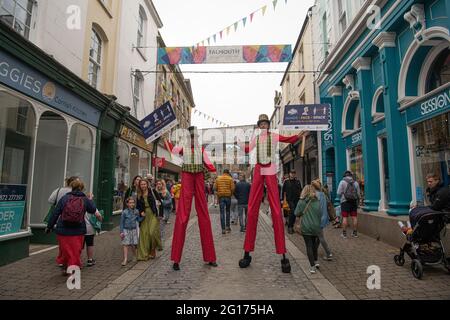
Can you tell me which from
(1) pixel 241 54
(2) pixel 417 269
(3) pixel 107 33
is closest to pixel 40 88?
(3) pixel 107 33

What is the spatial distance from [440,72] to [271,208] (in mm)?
5243

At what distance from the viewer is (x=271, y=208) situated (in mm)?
4809

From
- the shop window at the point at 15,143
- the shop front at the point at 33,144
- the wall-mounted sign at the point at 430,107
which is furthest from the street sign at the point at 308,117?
the shop window at the point at 15,143

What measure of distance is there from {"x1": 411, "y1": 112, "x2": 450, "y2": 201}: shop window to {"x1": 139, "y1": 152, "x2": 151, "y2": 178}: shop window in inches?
409

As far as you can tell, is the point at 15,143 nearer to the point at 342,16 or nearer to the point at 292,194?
the point at 292,194

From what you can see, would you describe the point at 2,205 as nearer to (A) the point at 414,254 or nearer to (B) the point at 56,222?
(B) the point at 56,222

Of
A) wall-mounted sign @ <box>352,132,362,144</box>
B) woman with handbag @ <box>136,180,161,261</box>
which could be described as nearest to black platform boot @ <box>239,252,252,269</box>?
woman with handbag @ <box>136,180,161,261</box>

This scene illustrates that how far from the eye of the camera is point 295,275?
4.59m

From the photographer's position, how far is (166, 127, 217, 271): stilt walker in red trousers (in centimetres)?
488

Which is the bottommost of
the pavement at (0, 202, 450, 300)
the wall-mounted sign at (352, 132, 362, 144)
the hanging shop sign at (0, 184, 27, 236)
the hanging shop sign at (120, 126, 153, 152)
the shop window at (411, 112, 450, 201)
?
the pavement at (0, 202, 450, 300)

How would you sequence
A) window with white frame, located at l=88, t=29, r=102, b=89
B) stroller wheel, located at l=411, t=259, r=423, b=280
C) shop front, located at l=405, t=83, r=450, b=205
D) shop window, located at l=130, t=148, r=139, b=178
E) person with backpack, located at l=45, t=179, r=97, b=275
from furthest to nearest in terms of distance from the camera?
shop window, located at l=130, t=148, r=139, b=178, window with white frame, located at l=88, t=29, r=102, b=89, shop front, located at l=405, t=83, r=450, b=205, person with backpack, located at l=45, t=179, r=97, b=275, stroller wheel, located at l=411, t=259, r=423, b=280

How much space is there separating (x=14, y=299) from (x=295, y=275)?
12.3 ft

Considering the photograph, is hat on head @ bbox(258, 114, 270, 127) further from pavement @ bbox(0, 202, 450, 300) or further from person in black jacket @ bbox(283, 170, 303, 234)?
person in black jacket @ bbox(283, 170, 303, 234)
